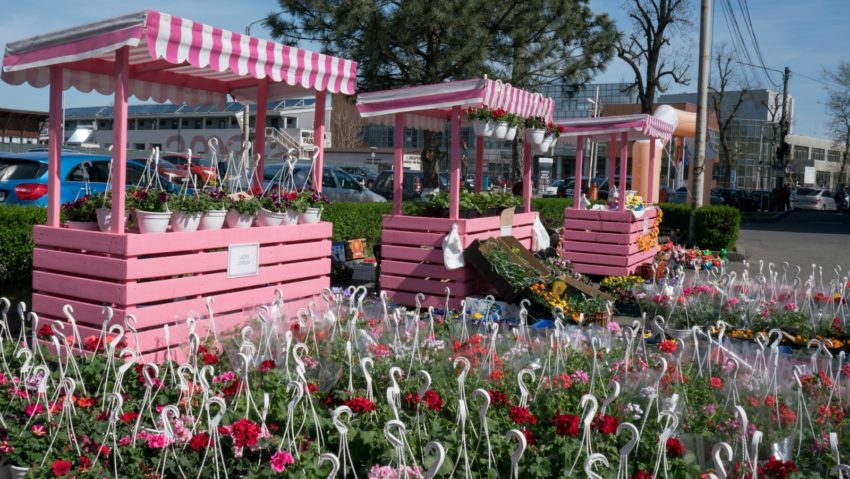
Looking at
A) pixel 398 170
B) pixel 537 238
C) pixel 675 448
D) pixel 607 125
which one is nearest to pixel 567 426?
pixel 675 448

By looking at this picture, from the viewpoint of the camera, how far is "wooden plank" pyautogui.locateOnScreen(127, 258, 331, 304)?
5.07 meters

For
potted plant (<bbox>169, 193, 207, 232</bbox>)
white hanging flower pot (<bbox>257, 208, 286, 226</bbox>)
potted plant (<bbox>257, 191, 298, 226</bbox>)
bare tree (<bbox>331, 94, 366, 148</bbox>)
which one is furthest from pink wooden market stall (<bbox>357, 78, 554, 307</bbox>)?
bare tree (<bbox>331, 94, 366, 148</bbox>)

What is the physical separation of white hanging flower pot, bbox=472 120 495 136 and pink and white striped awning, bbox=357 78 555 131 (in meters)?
0.18

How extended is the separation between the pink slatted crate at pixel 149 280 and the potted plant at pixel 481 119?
2987 mm

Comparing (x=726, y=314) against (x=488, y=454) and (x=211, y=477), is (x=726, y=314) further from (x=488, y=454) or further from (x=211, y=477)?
(x=211, y=477)

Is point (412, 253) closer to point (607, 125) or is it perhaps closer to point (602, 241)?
point (602, 241)

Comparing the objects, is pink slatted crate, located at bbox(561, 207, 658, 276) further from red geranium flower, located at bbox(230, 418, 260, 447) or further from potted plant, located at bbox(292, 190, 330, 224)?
red geranium flower, located at bbox(230, 418, 260, 447)

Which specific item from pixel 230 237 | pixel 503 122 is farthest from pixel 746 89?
pixel 230 237

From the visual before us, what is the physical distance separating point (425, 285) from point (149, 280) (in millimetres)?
3597

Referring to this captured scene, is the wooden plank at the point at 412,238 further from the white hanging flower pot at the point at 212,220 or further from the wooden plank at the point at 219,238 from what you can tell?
the white hanging flower pot at the point at 212,220

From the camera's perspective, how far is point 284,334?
473cm

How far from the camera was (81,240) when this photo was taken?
204 inches

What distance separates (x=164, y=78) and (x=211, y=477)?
4.89 meters

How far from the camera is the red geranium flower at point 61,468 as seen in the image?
315 centimetres
